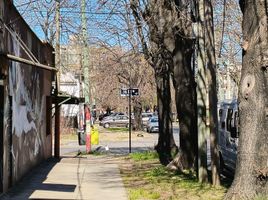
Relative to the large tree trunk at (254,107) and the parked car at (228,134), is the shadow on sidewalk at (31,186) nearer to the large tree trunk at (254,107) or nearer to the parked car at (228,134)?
the parked car at (228,134)

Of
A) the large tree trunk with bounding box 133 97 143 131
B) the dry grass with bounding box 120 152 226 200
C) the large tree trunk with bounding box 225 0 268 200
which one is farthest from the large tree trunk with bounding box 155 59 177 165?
the large tree trunk with bounding box 133 97 143 131

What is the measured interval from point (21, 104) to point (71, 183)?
244 cm

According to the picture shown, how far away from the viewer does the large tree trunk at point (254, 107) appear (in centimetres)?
830

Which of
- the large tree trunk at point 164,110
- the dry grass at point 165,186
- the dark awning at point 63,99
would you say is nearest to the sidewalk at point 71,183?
the dry grass at point 165,186

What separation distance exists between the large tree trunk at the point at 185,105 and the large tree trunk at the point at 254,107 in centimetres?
677

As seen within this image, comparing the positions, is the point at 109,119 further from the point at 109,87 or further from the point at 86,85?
the point at 86,85

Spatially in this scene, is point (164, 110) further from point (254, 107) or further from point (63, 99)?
point (254, 107)

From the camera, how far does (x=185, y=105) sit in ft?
50.1

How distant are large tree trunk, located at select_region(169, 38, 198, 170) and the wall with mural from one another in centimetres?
423

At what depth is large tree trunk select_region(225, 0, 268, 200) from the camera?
27.2 ft

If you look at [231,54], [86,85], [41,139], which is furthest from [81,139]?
[231,54]

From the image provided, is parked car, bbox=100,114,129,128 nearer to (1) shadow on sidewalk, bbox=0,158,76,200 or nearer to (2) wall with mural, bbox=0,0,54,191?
(2) wall with mural, bbox=0,0,54,191

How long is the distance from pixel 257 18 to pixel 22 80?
295 inches

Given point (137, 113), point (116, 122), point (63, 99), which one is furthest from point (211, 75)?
point (116, 122)
